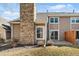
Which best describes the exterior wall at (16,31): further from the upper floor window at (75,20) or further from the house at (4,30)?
the upper floor window at (75,20)

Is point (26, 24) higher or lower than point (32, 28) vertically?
higher

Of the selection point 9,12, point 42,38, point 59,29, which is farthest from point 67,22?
point 9,12

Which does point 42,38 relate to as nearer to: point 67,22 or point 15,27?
point 15,27

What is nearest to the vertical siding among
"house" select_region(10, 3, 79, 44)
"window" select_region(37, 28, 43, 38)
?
"house" select_region(10, 3, 79, 44)

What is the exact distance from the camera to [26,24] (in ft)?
23.4

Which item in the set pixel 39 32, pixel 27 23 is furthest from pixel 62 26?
pixel 27 23

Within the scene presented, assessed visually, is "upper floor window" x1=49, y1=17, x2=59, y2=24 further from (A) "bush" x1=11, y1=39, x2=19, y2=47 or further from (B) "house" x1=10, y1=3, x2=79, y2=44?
(A) "bush" x1=11, y1=39, x2=19, y2=47

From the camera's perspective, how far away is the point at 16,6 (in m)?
6.60

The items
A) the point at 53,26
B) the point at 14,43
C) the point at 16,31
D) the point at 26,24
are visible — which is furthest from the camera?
the point at 53,26

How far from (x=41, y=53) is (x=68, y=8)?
1.72m

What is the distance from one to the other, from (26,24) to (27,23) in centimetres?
5

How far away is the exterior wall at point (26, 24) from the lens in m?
6.98

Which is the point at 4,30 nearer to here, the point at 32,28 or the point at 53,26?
the point at 32,28

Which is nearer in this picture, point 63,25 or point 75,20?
point 75,20
